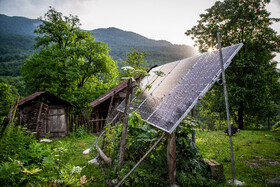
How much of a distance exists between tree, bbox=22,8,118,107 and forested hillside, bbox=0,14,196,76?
3025 mm

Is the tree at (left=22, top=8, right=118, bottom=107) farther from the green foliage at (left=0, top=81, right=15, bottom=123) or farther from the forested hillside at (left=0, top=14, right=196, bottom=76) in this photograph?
the green foliage at (left=0, top=81, right=15, bottom=123)

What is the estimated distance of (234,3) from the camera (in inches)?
584

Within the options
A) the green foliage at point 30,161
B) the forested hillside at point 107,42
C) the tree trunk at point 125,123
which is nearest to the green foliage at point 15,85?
the forested hillside at point 107,42

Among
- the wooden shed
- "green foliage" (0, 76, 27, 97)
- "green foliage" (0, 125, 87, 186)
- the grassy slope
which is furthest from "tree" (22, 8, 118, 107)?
"green foliage" (0, 76, 27, 97)

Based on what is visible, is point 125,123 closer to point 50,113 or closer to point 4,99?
point 50,113

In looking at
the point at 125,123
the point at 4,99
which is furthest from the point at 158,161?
the point at 4,99

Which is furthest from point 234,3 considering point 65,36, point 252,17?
point 65,36

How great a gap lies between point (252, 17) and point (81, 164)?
19487 millimetres

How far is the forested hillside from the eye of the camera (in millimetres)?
53688

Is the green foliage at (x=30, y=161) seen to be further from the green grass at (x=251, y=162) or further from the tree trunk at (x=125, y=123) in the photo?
the green grass at (x=251, y=162)

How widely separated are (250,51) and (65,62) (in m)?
19.6

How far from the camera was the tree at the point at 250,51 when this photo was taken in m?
13.9

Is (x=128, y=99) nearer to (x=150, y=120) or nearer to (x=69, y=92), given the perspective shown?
(x=150, y=120)

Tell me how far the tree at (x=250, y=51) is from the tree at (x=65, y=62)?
13592mm
